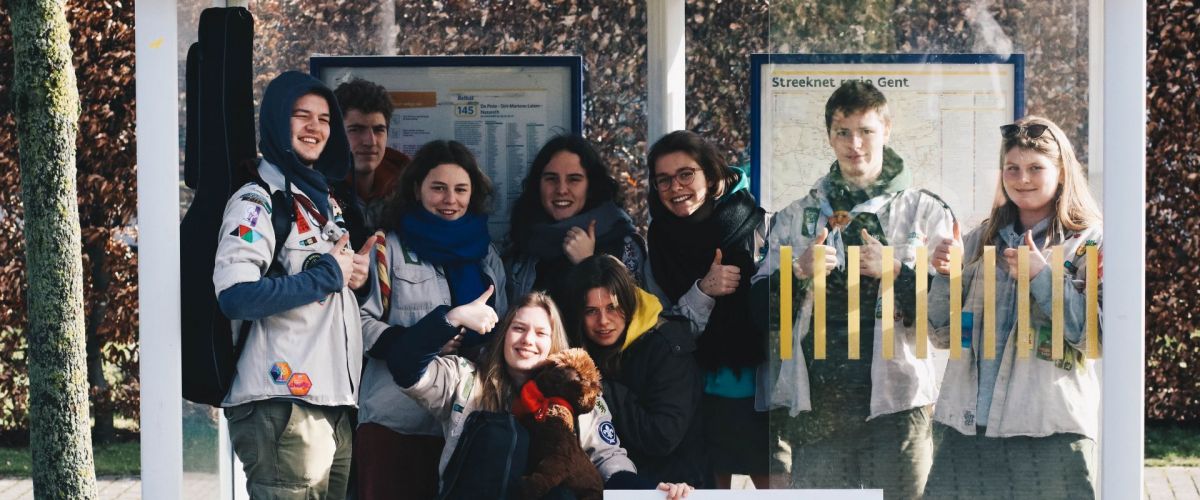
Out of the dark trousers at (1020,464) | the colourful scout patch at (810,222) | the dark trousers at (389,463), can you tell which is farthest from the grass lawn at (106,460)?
the dark trousers at (1020,464)

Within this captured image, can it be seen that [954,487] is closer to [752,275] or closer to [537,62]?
[752,275]

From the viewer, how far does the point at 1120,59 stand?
13.3 feet

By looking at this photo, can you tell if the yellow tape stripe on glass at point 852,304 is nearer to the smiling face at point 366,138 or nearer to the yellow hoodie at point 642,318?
the yellow hoodie at point 642,318

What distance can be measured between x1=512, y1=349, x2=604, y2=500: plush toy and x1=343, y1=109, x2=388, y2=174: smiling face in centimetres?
120

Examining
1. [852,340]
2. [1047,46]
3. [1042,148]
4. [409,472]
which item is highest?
[1047,46]

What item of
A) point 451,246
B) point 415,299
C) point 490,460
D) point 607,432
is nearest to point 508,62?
point 451,246

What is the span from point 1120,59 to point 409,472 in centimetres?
237

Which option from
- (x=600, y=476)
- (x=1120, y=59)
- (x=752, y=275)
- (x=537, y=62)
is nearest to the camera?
(x=1120, y=59)

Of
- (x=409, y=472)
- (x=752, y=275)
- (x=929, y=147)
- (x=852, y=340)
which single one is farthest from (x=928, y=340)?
(x=409, y=472)

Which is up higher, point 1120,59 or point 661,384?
point 1120,59

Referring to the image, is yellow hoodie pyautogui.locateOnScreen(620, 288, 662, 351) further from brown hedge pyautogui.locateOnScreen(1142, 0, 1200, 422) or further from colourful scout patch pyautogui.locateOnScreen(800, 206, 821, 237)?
brown hedge pyautogui.locateOnScreen(1142, 0, 1200, 422)

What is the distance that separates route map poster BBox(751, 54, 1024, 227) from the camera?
4.16m

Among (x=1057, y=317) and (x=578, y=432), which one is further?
(x=578, y=432)

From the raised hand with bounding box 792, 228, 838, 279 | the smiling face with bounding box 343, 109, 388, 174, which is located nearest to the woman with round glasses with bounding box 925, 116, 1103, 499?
the raised hand with bounding box 792, 228, 838, 279
